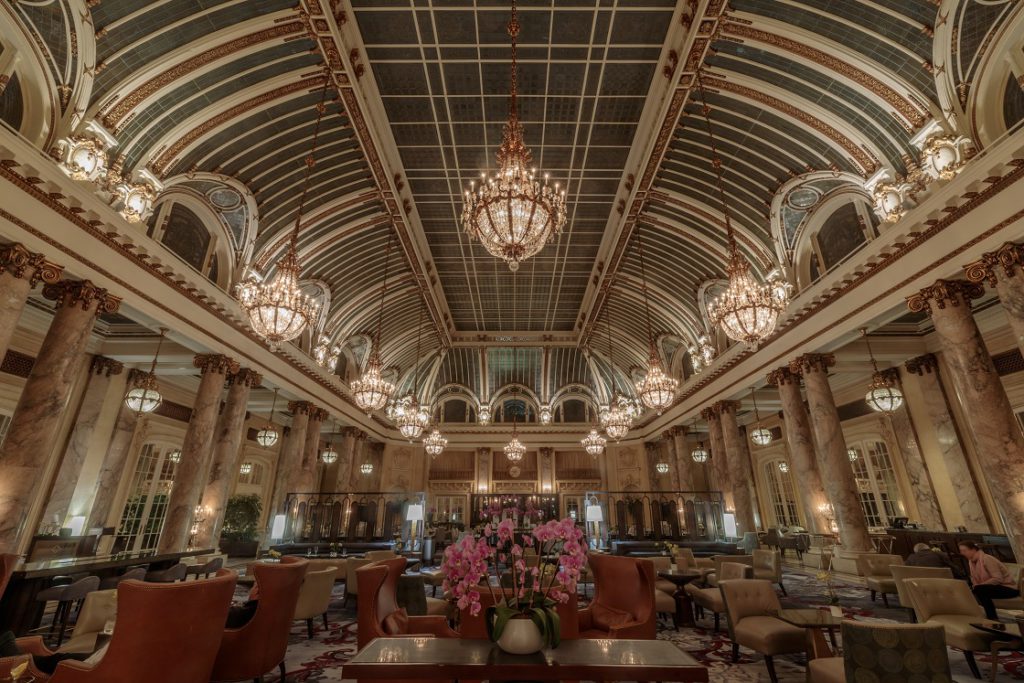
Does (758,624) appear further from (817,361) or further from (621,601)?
(817,361)

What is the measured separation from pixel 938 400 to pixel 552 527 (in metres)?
12.7

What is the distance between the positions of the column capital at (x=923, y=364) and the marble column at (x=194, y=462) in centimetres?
1642

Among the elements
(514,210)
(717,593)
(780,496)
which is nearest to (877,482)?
(780,496)

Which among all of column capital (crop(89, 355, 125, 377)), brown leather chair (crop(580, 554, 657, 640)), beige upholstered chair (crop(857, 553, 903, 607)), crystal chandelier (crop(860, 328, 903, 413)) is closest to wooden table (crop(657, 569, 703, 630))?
brown leather chair (crop(580, 554, 657, 640))

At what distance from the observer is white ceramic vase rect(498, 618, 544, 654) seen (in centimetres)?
240

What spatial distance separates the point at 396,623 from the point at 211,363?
840 centimetres

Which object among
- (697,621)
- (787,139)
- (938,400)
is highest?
(787,139)

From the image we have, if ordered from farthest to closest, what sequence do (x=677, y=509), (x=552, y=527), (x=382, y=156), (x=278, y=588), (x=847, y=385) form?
1. (x=677, y=509)
2. (x=847, y=385)
3. (x=382, y=156)
4. (x=278, y=588)
5. (x=552, y=527)

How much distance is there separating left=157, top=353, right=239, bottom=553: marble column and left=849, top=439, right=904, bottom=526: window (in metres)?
16.2

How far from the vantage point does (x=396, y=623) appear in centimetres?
389

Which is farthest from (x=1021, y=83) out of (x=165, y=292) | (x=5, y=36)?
(x=165, y=292)

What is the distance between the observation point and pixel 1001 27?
5.86 metres

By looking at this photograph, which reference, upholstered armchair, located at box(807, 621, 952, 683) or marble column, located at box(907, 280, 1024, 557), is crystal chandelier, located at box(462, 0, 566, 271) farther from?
marble column, located at box(907, 280, 1024, 557)

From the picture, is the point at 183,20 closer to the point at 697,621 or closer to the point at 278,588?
the point at 278,588
